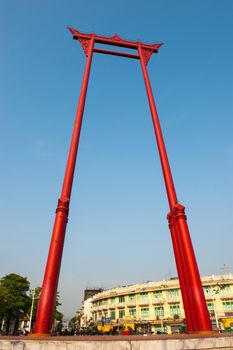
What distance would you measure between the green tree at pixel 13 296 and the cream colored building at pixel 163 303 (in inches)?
430

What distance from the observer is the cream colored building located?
37.7m

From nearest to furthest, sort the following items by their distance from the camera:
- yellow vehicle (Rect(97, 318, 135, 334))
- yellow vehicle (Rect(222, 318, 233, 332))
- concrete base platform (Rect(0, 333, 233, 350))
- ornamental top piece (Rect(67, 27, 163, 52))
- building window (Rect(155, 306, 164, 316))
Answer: concrete base platform (Rect(0, 333, 233, 350))
ornamental top piece (Rect(67, 27, 163, 52))
yellow vehicle (Rect(97, 318, 135, 334))
yellow vehicle (Rect(222, 318, 233, 332))
building window (Rect(155, 306, 164, 316))

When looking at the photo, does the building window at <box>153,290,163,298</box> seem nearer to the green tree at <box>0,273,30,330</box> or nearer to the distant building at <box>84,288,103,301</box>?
the green tree at <box>0,273,30,330</box>

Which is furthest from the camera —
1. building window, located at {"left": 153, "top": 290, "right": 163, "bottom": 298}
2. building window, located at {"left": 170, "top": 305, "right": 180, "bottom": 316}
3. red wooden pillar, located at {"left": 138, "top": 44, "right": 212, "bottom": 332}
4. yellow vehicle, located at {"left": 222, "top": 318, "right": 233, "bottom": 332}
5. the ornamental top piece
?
building window, located at {"left": 153, "top": 290, "right": 163, "bottom": 298}

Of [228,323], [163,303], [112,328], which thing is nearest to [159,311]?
[163,303]

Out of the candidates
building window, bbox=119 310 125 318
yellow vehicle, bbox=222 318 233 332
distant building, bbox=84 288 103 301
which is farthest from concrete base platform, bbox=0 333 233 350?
distant building, bbox=84 288 103 301

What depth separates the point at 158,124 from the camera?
499 inches

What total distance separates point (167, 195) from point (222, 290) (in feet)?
114

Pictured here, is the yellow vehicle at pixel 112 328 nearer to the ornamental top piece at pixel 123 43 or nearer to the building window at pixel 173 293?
the building window at pixel 173 293

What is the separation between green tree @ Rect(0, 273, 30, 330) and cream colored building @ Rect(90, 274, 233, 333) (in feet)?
35.8

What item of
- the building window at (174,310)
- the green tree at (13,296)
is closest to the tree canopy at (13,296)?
the green tree at (13,296)

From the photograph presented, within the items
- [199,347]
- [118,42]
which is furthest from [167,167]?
[118,42]

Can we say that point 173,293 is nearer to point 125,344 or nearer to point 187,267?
point 187,267

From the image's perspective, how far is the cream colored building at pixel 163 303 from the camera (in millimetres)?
37656
